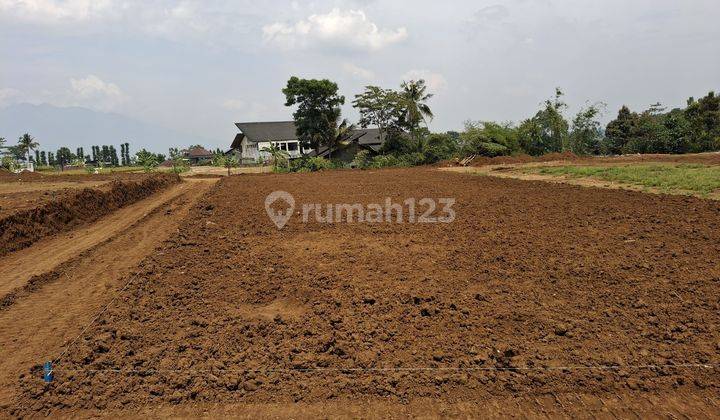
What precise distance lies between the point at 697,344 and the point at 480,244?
370 centimetres

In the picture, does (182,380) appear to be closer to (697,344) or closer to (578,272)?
(697,344)

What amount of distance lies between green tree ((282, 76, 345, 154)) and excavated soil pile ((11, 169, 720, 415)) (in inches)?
1310

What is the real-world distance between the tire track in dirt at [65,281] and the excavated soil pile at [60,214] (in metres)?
0.37

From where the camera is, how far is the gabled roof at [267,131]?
5556 cm

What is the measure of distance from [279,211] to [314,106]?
29.7m

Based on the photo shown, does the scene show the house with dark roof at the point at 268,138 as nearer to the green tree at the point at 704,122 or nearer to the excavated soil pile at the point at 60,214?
the green tree at the point at 704,122

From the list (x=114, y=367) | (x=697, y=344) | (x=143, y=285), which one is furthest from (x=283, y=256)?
(x=697, y=344)

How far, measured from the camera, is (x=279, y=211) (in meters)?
11.9

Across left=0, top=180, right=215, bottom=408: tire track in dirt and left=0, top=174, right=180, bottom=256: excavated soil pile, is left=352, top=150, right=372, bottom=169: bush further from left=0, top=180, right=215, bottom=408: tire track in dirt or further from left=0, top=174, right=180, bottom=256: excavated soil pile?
left=0, top=180, right=215, bottom=408: tire track in dirt

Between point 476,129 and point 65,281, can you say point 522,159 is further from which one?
point 65,281

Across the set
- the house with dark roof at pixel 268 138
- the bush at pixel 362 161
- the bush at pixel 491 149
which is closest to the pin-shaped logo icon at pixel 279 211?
the bush at pixel 362 161

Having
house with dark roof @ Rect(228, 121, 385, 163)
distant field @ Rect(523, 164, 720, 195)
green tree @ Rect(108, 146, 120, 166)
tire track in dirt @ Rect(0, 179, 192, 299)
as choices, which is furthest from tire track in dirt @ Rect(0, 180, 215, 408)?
green tree @ Rect(108, 146, 120, 166)

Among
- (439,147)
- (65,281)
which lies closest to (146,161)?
(439,147)

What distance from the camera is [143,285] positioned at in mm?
5852
